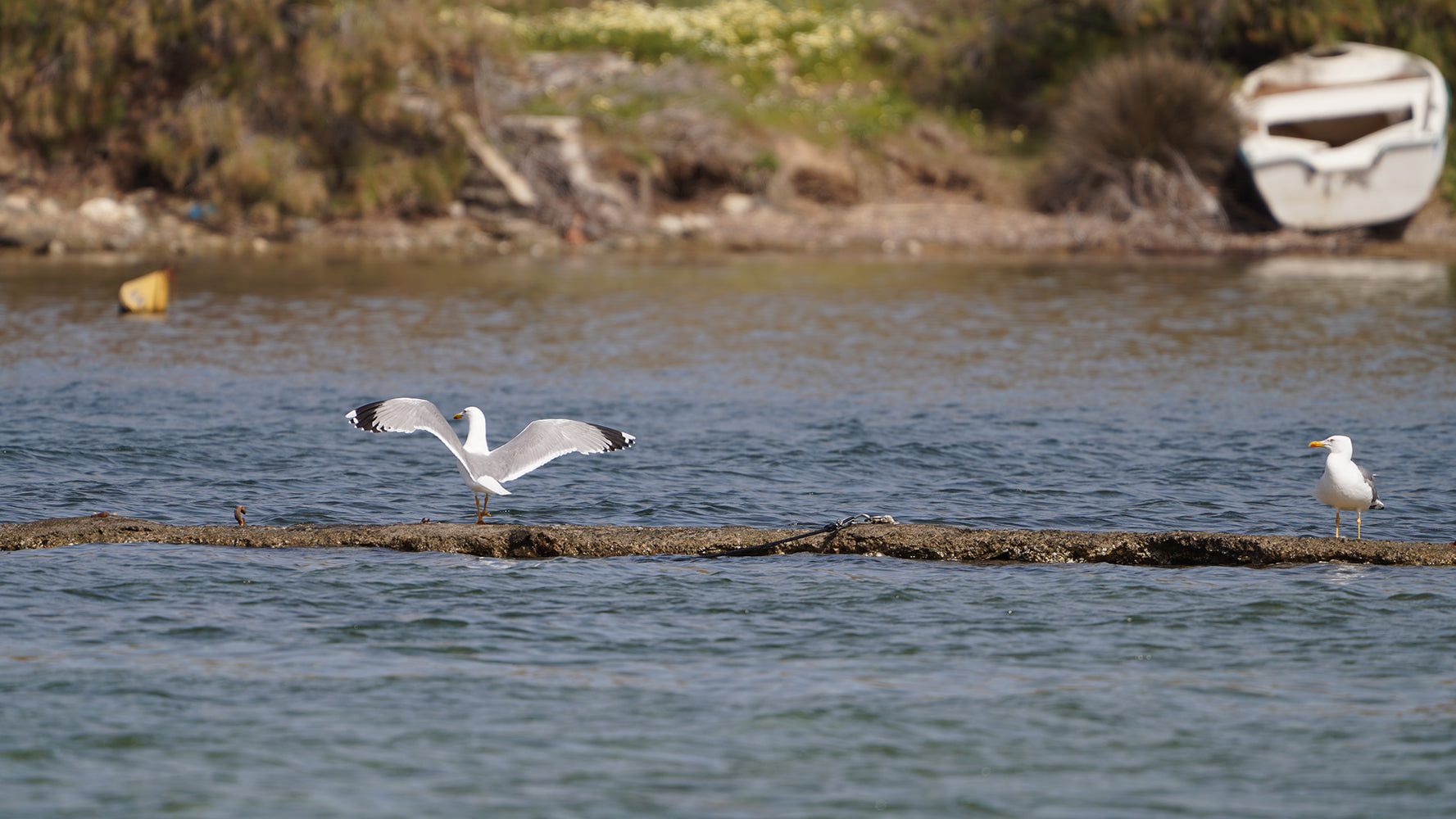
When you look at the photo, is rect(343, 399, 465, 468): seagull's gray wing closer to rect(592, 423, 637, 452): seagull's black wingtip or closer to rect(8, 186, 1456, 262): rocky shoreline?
rect(592, 423, 637, 452): seagull's black wingtip

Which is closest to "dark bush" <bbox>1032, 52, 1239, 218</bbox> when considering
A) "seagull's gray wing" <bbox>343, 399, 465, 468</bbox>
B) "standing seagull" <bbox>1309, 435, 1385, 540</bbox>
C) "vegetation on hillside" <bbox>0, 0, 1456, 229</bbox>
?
"vegetation on hillside" <bbox>0, 0, 1456, 229</bbox>

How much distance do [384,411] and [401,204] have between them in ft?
80.2

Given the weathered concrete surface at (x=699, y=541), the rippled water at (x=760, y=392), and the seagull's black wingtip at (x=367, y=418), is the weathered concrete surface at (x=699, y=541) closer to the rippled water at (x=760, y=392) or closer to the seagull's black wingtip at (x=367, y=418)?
the seagull's black wingtip at (x=367, y=418)

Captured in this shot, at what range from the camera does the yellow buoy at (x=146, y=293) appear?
20.6 m

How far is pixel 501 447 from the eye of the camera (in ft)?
29.8

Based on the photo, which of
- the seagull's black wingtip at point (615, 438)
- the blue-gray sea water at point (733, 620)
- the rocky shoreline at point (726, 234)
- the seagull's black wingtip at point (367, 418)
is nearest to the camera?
the blue-gray sea water at point (733, 620)

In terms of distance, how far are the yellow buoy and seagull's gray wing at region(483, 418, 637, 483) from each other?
13247 mm

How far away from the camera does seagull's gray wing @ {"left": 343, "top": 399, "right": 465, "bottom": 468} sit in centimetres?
884

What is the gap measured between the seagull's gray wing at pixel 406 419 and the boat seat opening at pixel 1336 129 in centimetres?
2667

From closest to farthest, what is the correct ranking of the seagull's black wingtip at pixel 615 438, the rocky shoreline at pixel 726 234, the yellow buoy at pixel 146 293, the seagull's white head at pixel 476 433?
the seagull's black wingtip at pixel 615 438 → the seagull's white head at pixel 476 433 → the yellow buoy at pixel 146 293 → the rocky shoreline at pixel 726 234

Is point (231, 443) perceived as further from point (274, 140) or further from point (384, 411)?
point (274, 140)

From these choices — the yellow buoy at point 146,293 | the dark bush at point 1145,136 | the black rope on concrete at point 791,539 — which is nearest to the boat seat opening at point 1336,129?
the dark bush at point 1145,136

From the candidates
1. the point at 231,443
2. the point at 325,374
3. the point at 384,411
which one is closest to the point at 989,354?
the point at 325,374

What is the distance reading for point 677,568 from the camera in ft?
27.7
